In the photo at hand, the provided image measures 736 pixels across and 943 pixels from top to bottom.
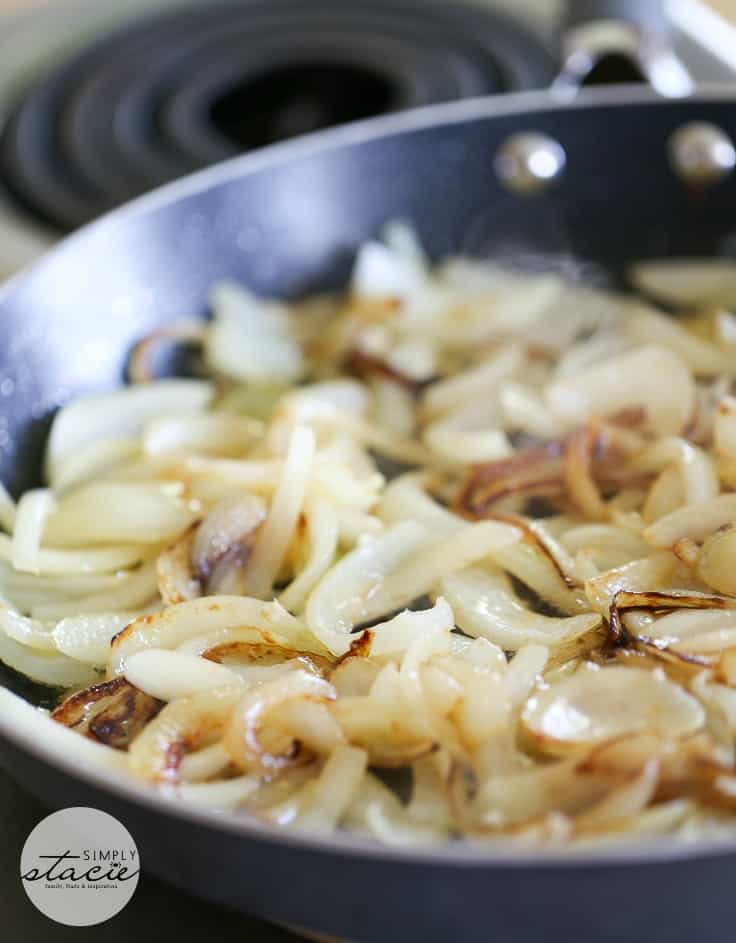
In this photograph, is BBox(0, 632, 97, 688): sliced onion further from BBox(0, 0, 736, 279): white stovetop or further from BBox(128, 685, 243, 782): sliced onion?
BBox(0, 0, 736, 279): white stovetop

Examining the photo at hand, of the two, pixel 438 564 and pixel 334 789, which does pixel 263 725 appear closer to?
pixel 334 789

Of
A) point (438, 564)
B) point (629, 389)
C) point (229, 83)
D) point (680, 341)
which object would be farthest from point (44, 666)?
point (229, 83)

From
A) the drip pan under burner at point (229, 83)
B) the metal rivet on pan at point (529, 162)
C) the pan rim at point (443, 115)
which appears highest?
the drip pan under burner at point (229, 83)

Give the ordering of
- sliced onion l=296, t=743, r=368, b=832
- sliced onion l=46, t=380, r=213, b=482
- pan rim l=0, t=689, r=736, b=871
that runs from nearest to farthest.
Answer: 1. pan rim l=0, t=689, r=736, b=871
2. sliced onion l=296, t=743, r=368, b=832
3. sliced onion l=46, t=380, r=213, b=482

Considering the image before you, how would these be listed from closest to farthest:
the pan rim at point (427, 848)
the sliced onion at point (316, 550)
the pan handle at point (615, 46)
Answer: the pan rim at point (427, 848) → the sliced onion at point (316, 550) → the pan handle at point (615, 46)

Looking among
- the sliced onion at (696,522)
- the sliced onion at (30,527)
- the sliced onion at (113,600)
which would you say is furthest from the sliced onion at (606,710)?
the sliced onion at (30,527)

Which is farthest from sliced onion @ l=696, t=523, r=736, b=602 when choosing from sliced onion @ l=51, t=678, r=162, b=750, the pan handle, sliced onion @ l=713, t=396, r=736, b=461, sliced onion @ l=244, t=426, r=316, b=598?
the pan handle

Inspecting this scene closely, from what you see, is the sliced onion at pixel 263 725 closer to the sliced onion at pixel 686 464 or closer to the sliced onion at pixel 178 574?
the sliced onion at pixel 178 574
